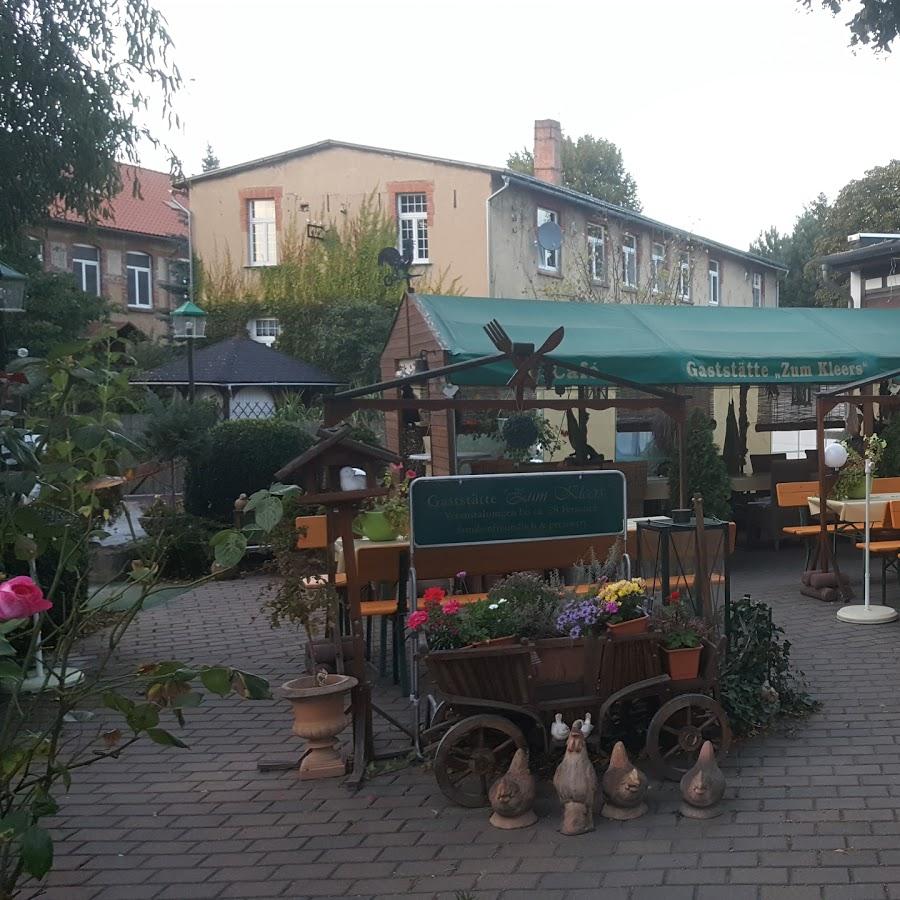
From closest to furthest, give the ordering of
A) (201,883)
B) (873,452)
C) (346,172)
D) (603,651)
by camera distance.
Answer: (201,883), (603,651), (873,452), (346,172)

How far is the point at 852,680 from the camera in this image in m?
6.49

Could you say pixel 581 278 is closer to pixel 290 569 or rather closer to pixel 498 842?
pixel 290 569

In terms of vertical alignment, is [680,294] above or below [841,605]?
above

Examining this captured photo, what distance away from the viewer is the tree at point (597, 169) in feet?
140

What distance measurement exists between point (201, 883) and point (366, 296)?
68.0ft

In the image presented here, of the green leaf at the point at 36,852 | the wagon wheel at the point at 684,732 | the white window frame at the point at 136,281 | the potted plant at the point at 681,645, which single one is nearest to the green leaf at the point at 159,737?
the green leaf at the point at 36,852

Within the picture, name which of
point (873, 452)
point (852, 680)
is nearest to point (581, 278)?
point (873, 452)

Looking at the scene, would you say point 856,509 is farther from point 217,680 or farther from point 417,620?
point 217,680

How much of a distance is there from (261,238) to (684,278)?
1027cm

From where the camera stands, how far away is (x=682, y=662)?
4.90 m

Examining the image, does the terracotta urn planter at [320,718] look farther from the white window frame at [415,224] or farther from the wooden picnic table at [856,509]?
the white window frame at [415,224]

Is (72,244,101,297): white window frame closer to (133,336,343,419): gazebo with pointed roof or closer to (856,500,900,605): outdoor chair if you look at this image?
(133,336,343,419): gazebo with pointed roof

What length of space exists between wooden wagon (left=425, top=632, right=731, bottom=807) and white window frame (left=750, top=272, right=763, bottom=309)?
2909 centimetres

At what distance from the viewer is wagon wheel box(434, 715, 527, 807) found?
4539mm
